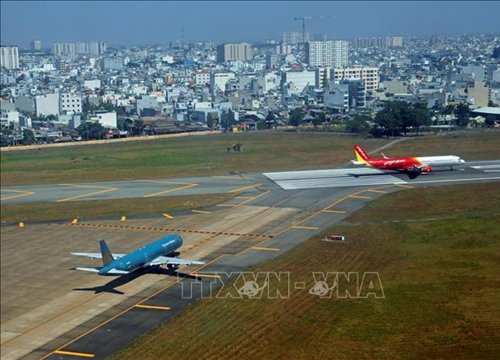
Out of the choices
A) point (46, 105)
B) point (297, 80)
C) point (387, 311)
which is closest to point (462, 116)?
point (387, 311)

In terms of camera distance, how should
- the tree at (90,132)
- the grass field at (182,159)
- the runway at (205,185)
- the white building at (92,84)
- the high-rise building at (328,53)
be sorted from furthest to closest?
1. the white building at (92,84)
2. the high-rise building at (328,53)
3. the tree at (90,132)
4. the grass field at (182,159)
5. the runway at (205,185)

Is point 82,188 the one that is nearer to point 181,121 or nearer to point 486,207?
point 486,207

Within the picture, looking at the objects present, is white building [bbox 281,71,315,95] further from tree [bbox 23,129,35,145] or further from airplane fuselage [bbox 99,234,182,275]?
airplane fuselage [bbox 99,234,182,275]

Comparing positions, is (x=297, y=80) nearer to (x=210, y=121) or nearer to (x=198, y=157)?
(x=210, y=121)

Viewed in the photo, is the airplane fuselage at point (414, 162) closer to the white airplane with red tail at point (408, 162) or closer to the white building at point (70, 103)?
the white airplane with red tail at point (408, 162)

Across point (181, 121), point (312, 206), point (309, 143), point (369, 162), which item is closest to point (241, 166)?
point (309, 143)

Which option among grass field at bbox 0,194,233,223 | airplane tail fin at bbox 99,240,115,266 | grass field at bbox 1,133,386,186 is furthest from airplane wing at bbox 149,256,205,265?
grass field at bbox 1,133,386,186

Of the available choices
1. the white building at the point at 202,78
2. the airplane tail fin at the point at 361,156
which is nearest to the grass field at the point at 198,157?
the airplane tail fin at the point at 361,156
